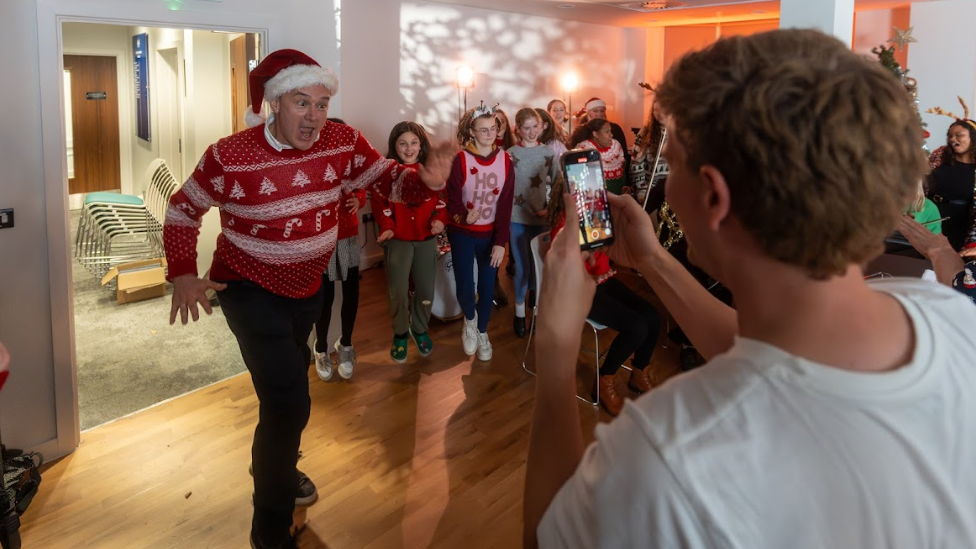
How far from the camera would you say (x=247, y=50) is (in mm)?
4363

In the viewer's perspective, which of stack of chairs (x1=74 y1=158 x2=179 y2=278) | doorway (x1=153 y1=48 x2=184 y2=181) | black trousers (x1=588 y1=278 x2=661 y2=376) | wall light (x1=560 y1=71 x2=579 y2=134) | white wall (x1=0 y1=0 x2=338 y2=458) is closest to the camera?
white wall (x1=0 y1=0 x2=338 y2=458)

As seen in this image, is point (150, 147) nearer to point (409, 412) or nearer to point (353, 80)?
point (353, 80)

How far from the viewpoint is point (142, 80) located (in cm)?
632

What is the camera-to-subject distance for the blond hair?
23.1 inches

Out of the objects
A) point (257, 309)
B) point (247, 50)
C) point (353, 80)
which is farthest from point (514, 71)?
point (257, 309)

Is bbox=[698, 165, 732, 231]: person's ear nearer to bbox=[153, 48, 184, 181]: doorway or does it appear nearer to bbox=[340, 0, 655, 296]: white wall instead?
bbox=[340, 0, 655, 296]: white wall

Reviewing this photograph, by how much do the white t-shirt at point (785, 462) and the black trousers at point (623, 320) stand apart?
2.63m

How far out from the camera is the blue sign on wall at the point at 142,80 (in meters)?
6.16

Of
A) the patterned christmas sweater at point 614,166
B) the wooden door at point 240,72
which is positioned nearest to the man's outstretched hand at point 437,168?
the wooden door at point 240,72

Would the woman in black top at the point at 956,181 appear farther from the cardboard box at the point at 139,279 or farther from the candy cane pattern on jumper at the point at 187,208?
the cardboard box at the point at 139,279

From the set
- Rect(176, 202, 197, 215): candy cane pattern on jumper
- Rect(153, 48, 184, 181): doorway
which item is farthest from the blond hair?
Rect(153, 48, 184, 181): doorway

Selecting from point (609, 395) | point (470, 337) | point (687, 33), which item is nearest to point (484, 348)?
point (470, 337)

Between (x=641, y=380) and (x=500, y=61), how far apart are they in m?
4.13

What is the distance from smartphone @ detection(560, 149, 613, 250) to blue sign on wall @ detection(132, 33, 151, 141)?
233 inches
